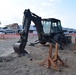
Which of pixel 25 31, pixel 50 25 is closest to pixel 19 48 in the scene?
pixel 25 31

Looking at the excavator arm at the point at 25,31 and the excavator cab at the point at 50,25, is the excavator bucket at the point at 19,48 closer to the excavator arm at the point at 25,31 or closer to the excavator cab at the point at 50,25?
the excavator arm at the point at 25,31

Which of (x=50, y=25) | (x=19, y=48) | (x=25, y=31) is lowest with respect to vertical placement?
(x=19, y=48)

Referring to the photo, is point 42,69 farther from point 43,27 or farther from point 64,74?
point 43,27

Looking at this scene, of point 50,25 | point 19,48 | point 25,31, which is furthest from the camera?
point 50,25

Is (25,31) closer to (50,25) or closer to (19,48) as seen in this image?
(19,48)

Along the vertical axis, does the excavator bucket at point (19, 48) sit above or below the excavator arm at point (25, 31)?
below

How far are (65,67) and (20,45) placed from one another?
12.4 ft

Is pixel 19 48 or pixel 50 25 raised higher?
pixel 50 25

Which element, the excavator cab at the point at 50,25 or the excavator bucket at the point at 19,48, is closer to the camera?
the excavator bucket at the point at 19,48

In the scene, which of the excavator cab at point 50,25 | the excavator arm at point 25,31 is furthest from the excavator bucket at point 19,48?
the excavator cab at point 50,25

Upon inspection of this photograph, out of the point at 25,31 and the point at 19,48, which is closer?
the point at 19,48

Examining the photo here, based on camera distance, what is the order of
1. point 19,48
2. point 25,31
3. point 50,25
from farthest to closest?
point 50,25 < point 25,31 < point 19,48

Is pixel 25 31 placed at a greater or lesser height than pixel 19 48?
greater

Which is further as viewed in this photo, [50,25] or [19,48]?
[50,25]
